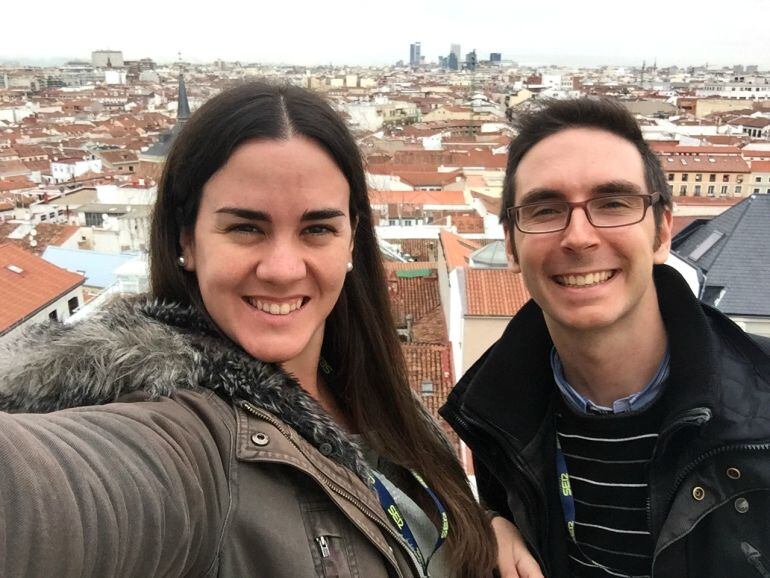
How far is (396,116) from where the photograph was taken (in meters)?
70.1

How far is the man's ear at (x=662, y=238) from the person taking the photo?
1.97 metres

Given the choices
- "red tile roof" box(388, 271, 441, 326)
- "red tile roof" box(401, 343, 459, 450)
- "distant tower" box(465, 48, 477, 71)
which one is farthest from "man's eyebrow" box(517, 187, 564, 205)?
"distant tower" box(465, 48, 477, 71)

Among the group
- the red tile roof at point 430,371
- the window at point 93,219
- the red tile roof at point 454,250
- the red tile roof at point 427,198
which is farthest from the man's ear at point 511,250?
the window at point 93,219

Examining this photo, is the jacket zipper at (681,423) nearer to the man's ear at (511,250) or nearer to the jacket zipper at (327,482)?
the man's ear at (511,250)

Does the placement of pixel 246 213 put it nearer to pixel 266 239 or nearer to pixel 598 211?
pixel 266 239

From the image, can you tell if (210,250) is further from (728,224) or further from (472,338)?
(728,224)

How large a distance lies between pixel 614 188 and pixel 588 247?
18 cm

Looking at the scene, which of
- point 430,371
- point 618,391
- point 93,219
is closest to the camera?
point 618,391

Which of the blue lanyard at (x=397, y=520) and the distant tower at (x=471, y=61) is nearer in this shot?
the blue lanyard at (x=397, y=520)

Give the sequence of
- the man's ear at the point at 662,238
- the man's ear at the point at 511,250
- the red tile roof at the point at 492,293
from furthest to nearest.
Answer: the red tile roof at the point at 492,293 < the man's ear at the point at 511,250 < the man's ear at the point at 662,238

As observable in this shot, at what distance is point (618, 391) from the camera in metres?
1.92

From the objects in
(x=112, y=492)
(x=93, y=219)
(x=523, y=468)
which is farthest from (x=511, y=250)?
(x=93, y=219)

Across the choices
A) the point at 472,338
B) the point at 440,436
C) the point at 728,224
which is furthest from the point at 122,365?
the point at 728,224

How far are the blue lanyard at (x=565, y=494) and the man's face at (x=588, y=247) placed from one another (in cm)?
40
